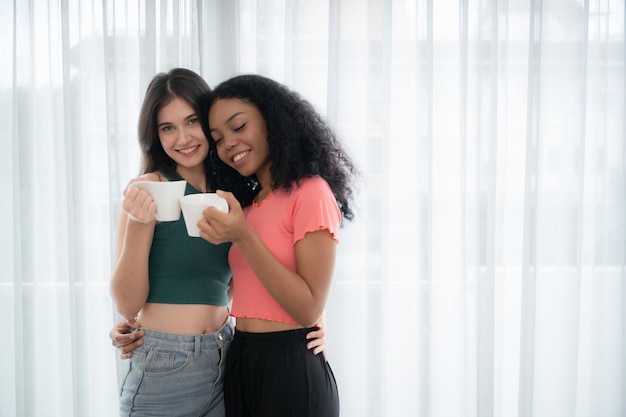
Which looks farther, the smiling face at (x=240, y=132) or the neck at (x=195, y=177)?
the neck at (x=195, y=177)

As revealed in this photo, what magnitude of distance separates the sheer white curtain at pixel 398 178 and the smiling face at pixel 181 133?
0.59 m

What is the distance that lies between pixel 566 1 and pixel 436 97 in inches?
23.8

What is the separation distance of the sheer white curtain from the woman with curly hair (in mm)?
611

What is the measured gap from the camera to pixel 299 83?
6.19ft

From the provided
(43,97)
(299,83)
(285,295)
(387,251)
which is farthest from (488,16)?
(43,97)

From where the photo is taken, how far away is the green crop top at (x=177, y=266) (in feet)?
4.33

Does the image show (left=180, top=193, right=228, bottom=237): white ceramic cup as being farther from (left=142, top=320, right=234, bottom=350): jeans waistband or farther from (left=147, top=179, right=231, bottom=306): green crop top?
(left=142, top=320, right=234, bottom=350): jeans waistband

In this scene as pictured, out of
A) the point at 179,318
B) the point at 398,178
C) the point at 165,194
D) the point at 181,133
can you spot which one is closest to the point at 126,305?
the point at 179,318

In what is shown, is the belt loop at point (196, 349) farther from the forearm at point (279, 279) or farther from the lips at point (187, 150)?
the lips at point (187, 150)

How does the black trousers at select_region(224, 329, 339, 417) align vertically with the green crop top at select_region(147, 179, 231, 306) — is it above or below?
below

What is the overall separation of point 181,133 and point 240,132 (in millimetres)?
169

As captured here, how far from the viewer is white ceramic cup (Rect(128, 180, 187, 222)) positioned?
44.4 inches

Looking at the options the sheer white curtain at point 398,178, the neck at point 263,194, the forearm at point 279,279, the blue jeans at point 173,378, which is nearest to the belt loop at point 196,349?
the blue jeans at point 173,378

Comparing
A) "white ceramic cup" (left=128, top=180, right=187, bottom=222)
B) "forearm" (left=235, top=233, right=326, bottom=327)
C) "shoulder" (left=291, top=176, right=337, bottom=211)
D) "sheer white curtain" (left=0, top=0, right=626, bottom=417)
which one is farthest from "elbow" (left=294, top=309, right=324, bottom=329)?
"sheer white curtain" (left=0, top=0, right=626, bottom=417)
